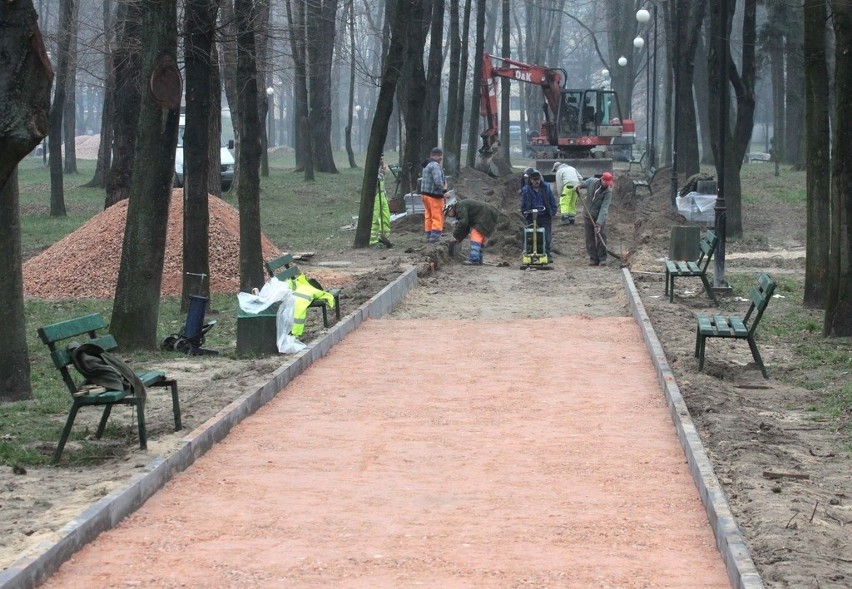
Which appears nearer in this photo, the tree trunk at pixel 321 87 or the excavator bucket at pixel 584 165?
the excavator bucket at pixel 584 165

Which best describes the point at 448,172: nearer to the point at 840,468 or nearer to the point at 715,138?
the point at 715,138

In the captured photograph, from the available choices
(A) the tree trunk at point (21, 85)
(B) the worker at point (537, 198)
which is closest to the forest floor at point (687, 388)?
(B) the worker at point (537, 198)

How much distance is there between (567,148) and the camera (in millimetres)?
47344

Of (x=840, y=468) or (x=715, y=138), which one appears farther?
(x=715, y=138)

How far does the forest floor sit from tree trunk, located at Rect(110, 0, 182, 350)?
0.94 m

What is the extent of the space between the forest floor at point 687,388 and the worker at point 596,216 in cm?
40

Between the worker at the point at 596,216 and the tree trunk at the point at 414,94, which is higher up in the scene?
the tree trunk at the point at 414,94

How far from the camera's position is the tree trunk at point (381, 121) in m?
26.1

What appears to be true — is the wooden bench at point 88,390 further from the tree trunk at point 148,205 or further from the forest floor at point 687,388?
the tree trunk at point 148,205

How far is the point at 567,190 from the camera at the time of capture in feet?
107

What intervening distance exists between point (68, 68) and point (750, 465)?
2599cm

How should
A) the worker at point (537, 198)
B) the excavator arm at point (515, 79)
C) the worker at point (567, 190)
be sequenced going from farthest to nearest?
the excavator arm at point (515, 79), the worker at point (567, 190), the worker at point (537, 198)

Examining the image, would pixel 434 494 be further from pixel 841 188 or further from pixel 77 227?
pixel 77 227

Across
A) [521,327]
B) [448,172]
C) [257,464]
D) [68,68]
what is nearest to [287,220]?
[68,68]
